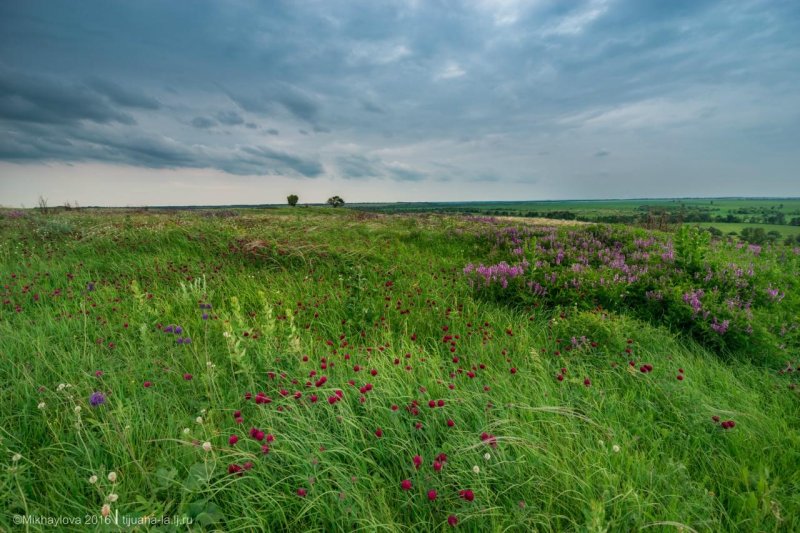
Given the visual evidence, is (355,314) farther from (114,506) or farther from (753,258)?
(753,258)

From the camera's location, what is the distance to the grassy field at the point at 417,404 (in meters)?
1.87

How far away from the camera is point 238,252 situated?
7.68 meters

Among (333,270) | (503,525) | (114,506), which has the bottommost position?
(503,525)

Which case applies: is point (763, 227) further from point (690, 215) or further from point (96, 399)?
point (96, 399)

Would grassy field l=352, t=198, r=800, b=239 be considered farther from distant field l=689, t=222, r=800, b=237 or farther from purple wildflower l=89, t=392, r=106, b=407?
purple wildflower l=89, t=392, r=106, b=407

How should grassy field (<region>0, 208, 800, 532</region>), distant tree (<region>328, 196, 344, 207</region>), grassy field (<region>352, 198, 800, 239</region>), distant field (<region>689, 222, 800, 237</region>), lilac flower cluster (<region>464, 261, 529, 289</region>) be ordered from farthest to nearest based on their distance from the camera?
distant tree (<region>328, 196, 344, 207</region>), grassy field (<region>352, 198, 800, 239</region>), distant field (<region>689, 222, 800, 237</region>), lilac flower cluster (<region>464, 261, 529, 289</region>), grassy field (<region>0, 208, 800, 532</region>)

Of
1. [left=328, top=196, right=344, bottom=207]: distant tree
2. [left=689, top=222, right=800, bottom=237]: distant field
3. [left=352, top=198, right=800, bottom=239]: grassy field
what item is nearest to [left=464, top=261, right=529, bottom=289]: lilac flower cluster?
[left=689, top=222, right=800, bottom=237]: distant field

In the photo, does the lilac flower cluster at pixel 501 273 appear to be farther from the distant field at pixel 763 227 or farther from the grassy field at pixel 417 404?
the distant field at pixel 763 227

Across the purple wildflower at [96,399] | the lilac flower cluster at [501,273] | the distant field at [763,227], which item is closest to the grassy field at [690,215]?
the distant field at [763,227]

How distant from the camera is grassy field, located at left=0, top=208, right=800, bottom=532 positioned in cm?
187

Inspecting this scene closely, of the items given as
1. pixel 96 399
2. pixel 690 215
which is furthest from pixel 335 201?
pixel 96 399

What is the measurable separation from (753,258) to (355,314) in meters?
8.53

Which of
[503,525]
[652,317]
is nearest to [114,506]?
[503,525]

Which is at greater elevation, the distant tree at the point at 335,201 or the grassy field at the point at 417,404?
the distant tree at the point at 335,201
